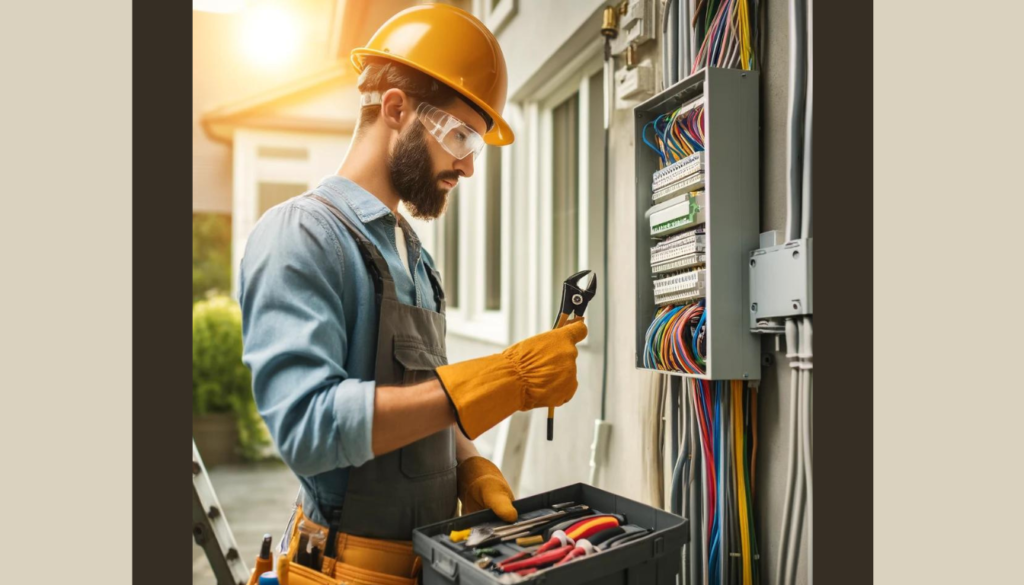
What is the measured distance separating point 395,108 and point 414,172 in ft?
0.40

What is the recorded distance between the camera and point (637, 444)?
1.94 meters

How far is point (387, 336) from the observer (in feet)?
3.71

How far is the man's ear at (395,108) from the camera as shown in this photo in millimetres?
1248

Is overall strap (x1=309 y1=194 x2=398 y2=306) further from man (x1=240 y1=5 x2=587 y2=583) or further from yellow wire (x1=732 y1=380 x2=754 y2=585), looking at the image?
yellow wire (x1=732 y1=380 x2=754 y2=585)

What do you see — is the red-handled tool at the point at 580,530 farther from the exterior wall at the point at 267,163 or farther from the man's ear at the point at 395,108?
the exterior wall at the point at 267,163

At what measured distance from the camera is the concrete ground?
3.74 m

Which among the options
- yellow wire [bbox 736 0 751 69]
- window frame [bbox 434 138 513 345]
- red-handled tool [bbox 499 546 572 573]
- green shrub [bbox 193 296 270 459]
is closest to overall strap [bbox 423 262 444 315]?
red-handled tool [bbox 499 546 572 573]

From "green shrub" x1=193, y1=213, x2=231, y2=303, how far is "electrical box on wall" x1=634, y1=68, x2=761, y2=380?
7491 millimetres

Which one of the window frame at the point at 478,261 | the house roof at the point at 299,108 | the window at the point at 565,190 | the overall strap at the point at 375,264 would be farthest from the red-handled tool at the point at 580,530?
the house roof at the point at 299,108
